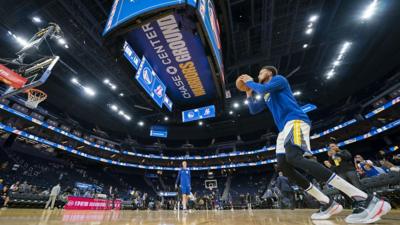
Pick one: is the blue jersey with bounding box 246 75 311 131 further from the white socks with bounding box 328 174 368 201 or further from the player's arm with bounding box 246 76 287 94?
the white socks with bounding box 328 174 368 201

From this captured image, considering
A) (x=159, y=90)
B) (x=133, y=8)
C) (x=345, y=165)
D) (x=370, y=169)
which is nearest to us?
(x=133, y=8)

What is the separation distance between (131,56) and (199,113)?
10.6 ft

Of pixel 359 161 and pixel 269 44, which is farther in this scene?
pixel 269 44

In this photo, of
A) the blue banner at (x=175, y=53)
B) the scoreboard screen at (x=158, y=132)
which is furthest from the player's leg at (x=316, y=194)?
the scoreboard screen at (x=158, y=132)

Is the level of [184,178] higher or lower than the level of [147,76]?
lower

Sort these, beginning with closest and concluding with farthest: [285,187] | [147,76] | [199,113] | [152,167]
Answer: [147,76] < [199,113] < [285,187] < [152,167]

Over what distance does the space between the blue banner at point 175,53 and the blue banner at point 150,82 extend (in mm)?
252

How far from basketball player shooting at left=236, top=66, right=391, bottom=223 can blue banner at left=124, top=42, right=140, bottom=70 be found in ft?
11.6

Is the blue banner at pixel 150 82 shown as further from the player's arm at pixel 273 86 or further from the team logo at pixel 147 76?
the player's arm at pixel 273 86

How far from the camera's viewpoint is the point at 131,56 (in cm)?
511

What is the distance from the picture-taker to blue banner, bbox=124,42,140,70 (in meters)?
4.96

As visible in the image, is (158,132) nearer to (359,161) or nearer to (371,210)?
(359,161)

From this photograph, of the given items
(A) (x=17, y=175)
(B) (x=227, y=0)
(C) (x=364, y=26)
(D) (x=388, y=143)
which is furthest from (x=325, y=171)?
(A) (x=17, y=175)

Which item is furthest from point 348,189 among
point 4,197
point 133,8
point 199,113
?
point 4,197
